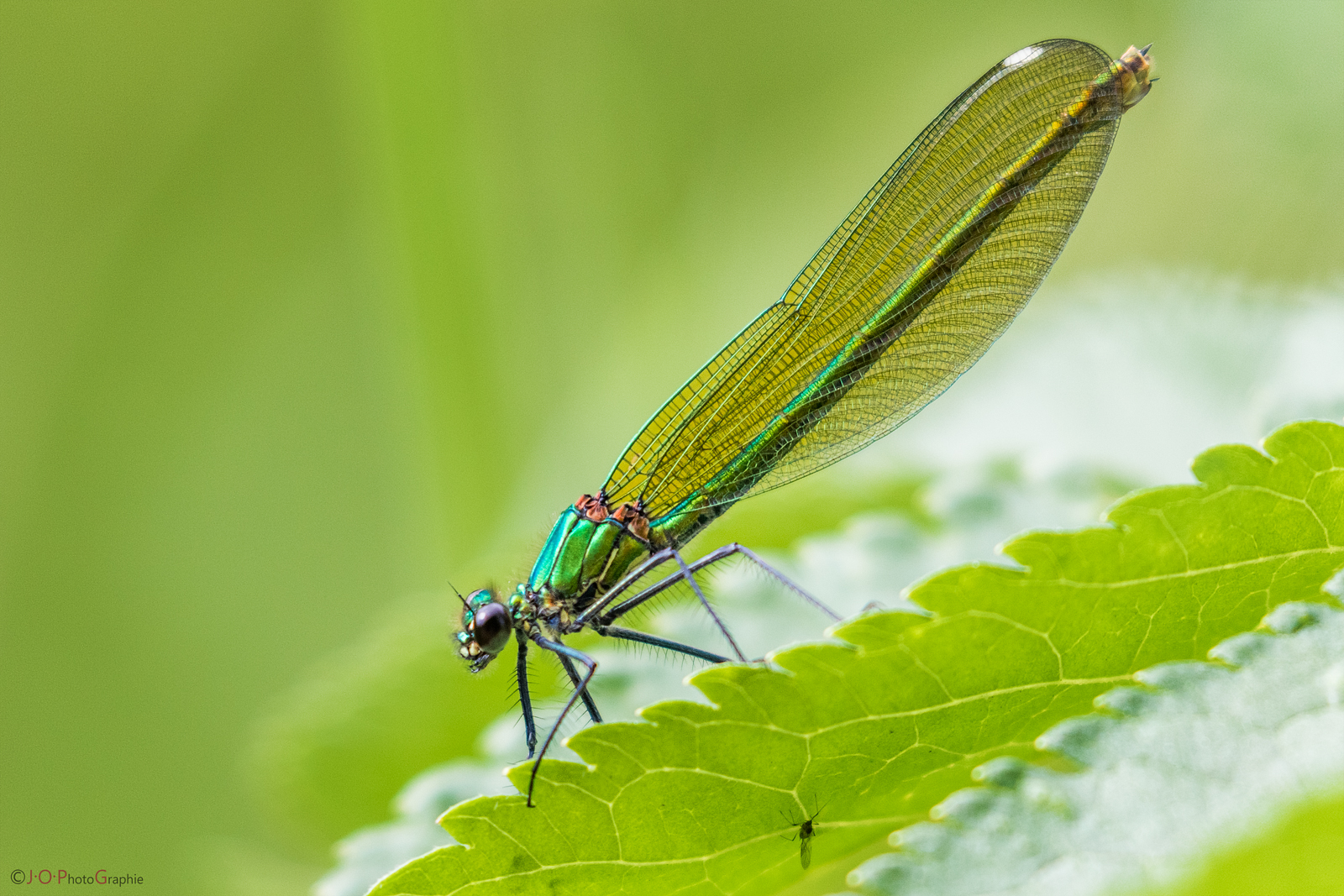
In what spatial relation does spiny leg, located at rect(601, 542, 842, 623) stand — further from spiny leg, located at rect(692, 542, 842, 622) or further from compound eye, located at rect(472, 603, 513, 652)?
compound eye, located at rect(472, 603, 513, 652)

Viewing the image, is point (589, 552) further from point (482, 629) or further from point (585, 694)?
point (585, 694)

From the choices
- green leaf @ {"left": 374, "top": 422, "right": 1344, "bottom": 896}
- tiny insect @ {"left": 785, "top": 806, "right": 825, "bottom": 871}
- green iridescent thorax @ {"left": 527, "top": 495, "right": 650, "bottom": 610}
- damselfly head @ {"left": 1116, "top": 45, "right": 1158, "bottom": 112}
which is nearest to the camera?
green leaf @ {"left": 374, "top": 422, "right": 1344, "bottom": 896}

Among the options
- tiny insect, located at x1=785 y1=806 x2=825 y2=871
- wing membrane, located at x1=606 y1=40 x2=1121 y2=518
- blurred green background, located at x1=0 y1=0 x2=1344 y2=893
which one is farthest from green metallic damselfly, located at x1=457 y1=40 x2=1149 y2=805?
blurred green background, located at x1=0 y1=0 x2=1344 y2=893

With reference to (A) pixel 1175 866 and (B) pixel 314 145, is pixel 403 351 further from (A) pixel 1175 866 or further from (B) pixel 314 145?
(A) pixel 1175 866

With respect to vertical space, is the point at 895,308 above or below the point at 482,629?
above

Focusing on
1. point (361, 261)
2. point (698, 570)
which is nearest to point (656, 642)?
point (698, 570)
